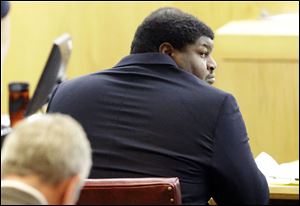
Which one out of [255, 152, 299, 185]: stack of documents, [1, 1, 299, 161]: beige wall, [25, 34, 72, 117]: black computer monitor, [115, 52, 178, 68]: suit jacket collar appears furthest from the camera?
[1, 1, 299, 161]: beige wall

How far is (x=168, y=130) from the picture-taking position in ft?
6.80

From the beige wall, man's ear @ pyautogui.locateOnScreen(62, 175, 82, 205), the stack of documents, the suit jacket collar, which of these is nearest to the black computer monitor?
the stack of documents

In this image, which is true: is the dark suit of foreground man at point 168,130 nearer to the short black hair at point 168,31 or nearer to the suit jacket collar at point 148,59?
the suit jacket collar at point 148,59

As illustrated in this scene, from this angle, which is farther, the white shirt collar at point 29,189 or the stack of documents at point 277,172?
the stack of documents at point 277,172

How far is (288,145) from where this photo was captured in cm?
368

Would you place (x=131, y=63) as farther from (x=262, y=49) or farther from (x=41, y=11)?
(x=41, y=11)

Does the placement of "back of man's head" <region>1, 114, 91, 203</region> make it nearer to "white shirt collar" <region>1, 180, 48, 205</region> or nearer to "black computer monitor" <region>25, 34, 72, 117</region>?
"white shirt collar" <region>1, 180, 48, 205</region>

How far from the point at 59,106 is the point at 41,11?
3.38 meters

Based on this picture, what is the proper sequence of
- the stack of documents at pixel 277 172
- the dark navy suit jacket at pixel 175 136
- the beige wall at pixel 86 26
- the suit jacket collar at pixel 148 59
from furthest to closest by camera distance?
1. the beige wall at pixel 86 26
2. the stack of documents at pixel 277 172
3. the suit jacket collar at pixel 148 59
4. the dark navy suit jacket at pixel 175 136

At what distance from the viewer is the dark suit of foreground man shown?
2062 mm

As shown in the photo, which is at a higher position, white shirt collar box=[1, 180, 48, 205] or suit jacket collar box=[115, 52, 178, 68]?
white shirt collar box=[1, 180, 48, 205]

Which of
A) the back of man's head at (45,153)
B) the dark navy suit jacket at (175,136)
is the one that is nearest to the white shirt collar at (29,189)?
the back of man's head at (45,153)

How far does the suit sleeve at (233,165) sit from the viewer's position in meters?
2.06

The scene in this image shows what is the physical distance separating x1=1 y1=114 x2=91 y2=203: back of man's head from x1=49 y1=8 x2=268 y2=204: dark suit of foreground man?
954 millimetres
